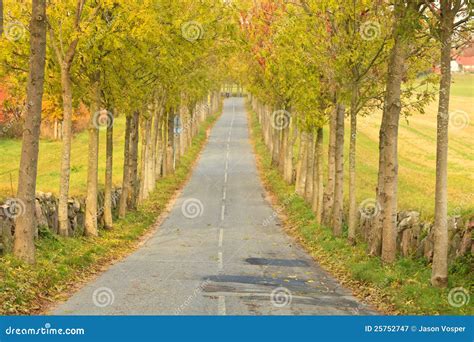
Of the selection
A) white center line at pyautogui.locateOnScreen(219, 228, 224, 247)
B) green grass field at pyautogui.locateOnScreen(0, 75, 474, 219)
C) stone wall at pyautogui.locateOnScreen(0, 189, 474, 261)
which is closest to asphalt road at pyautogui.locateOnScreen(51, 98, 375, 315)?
white center line at pyautogui.locateOnScreen(219, 228, 224, 247)

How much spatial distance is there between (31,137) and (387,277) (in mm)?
8608

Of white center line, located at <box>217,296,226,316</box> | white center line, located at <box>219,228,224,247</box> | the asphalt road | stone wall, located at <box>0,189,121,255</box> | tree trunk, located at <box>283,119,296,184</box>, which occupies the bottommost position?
white center line, located at <box>219,228,224,247</box>

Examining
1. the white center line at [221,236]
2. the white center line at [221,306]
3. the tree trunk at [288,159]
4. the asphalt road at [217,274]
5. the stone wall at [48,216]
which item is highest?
the tree trunk at [288,159]

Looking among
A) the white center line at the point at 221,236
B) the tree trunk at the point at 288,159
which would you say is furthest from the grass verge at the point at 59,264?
the tree trunk at the point at 288,159

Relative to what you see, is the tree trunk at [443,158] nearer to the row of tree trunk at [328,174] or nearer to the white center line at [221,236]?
the row of tree trunk at [328,174]

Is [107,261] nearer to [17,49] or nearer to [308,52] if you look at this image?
[17,49]

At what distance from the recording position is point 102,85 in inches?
914

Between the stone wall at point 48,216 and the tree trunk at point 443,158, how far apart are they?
914cm

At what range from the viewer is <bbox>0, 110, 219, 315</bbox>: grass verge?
1314cm

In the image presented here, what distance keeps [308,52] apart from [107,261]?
30.3 ft

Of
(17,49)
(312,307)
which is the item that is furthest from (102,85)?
(312,307)

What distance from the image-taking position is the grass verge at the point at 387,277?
13.3 meters

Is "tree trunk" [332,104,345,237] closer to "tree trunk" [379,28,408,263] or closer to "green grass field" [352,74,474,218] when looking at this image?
"green grass field" [352,74,474,218]

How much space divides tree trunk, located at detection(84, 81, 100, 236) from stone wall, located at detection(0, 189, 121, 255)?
11.0 inches
